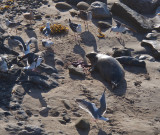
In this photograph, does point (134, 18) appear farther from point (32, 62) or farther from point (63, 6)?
point (32, 62)

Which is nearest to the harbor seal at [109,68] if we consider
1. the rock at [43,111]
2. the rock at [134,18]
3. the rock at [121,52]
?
the rock at [121,52]

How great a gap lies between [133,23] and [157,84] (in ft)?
14.0

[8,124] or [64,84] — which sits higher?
[8,124]

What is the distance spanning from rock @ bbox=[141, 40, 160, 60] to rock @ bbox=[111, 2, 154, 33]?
108cm

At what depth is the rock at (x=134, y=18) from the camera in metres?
10.3

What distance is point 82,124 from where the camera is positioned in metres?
5.25

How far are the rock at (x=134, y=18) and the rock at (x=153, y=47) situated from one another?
1082mm

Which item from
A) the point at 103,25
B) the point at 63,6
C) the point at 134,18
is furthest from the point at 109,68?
the point at 63,6

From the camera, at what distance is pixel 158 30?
33.7 ft

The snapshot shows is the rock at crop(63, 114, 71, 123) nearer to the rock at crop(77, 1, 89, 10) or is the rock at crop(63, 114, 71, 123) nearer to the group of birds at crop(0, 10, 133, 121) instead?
the group of birds at crop(0, 10, 133, 121)

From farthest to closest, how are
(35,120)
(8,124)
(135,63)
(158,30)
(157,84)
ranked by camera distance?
(158,30) → (135,63) → (157,84) → (35,120) → (8,124)

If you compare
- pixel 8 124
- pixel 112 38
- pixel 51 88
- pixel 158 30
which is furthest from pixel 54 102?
pixel 158 30

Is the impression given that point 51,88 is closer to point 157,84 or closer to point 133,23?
point 157,84

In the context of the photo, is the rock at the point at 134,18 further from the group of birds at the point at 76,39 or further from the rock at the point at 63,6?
the rock at the point at 63,6
